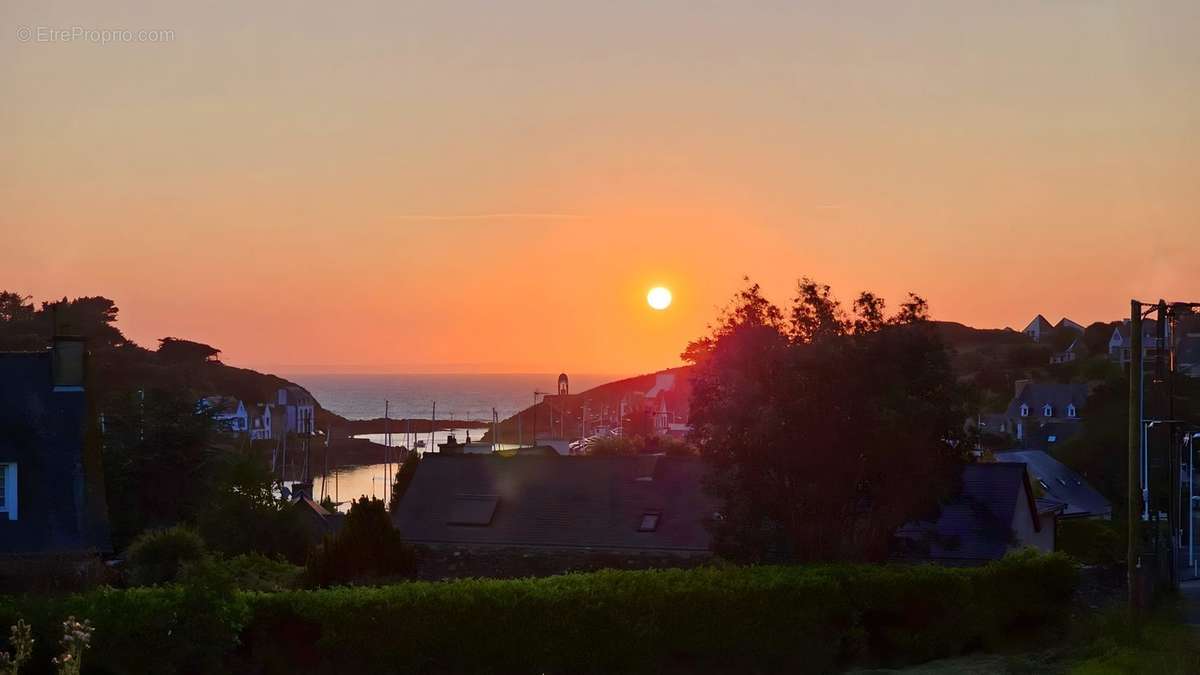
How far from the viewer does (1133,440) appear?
2592 centimetres

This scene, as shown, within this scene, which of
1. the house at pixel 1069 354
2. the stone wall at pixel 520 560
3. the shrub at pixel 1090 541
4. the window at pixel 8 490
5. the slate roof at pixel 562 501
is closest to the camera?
the window at pixel 8 490

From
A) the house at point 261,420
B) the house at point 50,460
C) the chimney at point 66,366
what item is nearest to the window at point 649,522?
the house at point 50,460

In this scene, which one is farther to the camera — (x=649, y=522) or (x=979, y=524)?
(x=649, y=522)

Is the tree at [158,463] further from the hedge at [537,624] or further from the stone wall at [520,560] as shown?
the hedge at [537,624]

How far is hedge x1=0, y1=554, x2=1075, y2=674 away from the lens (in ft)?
65.2

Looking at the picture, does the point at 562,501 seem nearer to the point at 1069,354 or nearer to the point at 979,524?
the point at 979,524

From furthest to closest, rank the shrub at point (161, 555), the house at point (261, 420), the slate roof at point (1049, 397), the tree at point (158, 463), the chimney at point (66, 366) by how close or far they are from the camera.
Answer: the house at point (261, 420)
the slate roof at point (1049, 397)
the tree at point (158, 463)
the shrub at point (161, 555)
the chimney at point (66, 366)

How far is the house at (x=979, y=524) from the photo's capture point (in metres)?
39.1

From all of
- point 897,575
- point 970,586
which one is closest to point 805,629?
point 897,575

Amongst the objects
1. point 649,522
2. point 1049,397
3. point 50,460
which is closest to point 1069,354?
point 1049,397

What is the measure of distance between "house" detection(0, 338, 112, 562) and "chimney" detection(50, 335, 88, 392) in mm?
26

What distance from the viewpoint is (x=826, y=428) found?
33.7 metres

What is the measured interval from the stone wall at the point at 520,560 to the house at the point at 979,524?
7.42m

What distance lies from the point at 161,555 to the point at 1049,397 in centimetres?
11566
